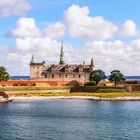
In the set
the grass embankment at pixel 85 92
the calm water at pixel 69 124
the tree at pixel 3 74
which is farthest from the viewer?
the tree at pixel 3 74

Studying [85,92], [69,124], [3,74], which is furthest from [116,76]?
[69,124]

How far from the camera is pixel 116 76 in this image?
167125 mm

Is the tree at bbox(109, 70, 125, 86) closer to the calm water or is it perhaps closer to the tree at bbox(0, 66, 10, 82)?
the tree at bbox(0, 66, 10, 82)

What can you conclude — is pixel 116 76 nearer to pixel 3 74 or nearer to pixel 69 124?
pixel 3 74

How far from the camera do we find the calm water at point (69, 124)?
205 feet

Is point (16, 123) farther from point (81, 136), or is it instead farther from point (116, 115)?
point (116, 115)

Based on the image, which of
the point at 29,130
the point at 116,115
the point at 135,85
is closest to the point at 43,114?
the point at 116,115

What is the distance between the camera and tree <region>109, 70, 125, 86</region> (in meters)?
167

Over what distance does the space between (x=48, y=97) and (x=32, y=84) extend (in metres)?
22.8

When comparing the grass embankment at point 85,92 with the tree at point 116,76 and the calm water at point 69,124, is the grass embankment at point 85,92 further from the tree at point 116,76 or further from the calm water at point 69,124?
the calm water at point 69,124

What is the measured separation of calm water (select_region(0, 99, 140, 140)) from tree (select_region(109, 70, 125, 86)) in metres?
63.1

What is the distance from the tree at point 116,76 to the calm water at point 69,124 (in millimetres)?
63147

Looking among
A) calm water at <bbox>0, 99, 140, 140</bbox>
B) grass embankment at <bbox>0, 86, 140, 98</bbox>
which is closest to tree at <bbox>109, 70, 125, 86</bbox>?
grass embankment at <bbox>0, 86, 140, 98</bbox>

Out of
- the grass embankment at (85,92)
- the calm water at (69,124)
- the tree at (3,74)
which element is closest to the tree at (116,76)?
the grass embankment at (85,92)
